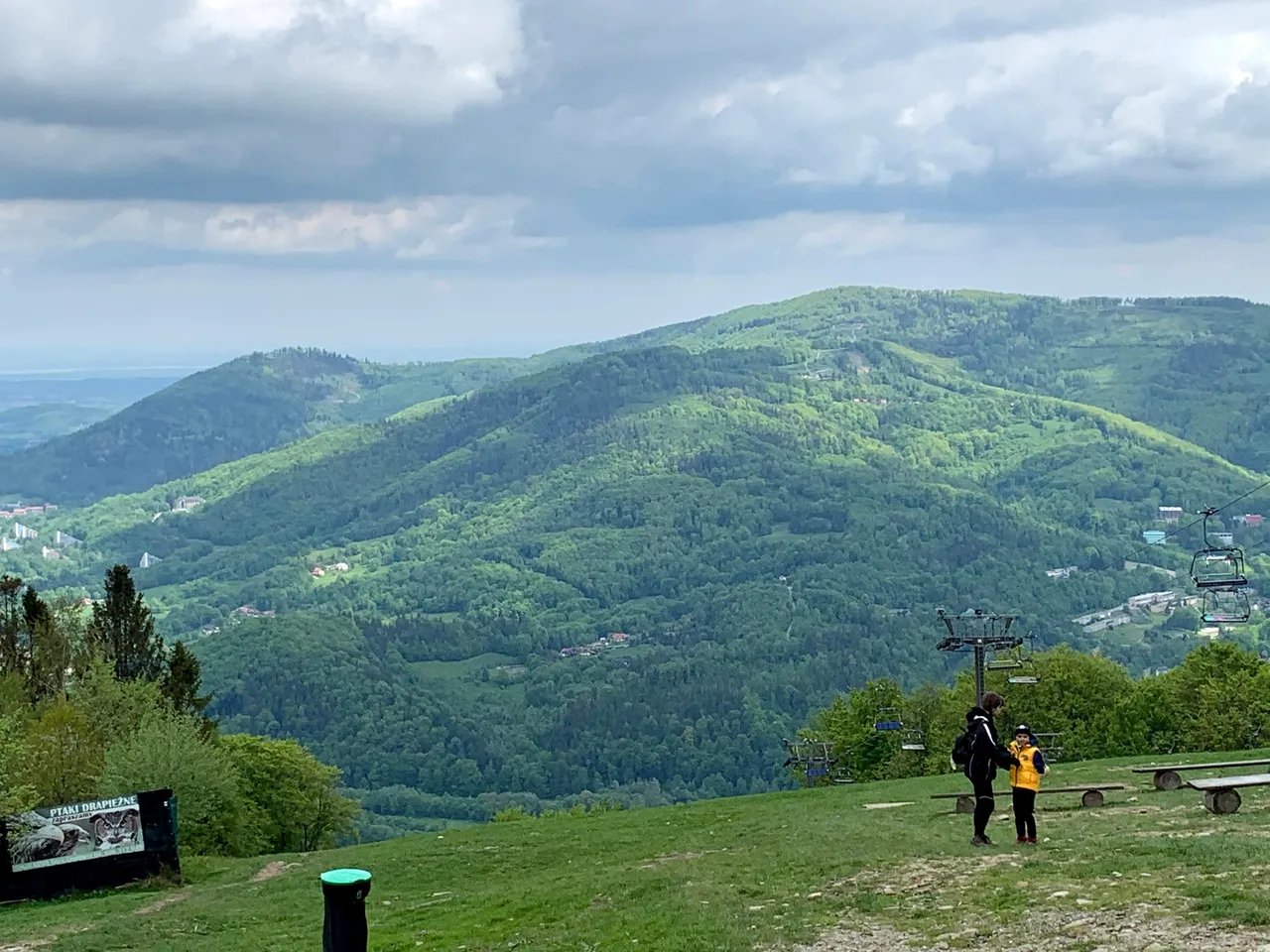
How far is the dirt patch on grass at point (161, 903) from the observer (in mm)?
30719

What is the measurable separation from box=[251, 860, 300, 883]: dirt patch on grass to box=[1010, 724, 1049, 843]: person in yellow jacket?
21125 mm

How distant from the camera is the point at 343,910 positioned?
1220 cm

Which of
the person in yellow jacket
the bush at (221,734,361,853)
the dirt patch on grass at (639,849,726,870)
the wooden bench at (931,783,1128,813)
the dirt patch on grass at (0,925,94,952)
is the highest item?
the person in yellow jacket

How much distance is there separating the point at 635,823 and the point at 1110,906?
25.3 metres

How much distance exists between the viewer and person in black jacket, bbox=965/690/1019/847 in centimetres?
2184

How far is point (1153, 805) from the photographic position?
90.4ft

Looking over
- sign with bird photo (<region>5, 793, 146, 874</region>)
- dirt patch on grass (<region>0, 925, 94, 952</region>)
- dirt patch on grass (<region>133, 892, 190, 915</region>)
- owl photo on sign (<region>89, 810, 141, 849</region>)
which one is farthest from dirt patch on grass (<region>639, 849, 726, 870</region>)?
sign with bird photo (<region>5, 793, 146, 874</region>)

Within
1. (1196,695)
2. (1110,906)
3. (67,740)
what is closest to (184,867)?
(67,740)

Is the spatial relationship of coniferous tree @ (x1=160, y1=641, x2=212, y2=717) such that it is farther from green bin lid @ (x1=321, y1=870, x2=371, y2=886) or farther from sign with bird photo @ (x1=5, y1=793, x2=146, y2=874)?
green bin lid @ (x1=321, y1=870, x2=371, y2=886)

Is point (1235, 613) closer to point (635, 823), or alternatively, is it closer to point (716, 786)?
point (635, 823)

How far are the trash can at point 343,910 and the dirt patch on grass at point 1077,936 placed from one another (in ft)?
20.6

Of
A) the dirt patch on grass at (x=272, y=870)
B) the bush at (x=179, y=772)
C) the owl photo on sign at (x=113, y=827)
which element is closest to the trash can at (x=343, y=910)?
the dirt patch on grass at (x=272, y=870)

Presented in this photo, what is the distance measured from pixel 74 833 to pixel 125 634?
31.2 m

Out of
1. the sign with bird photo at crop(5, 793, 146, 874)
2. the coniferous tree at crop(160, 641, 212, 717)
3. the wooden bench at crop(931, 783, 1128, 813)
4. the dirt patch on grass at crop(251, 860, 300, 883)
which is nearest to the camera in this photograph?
the wooden bench at crop(931, 783, 1128, 813)
